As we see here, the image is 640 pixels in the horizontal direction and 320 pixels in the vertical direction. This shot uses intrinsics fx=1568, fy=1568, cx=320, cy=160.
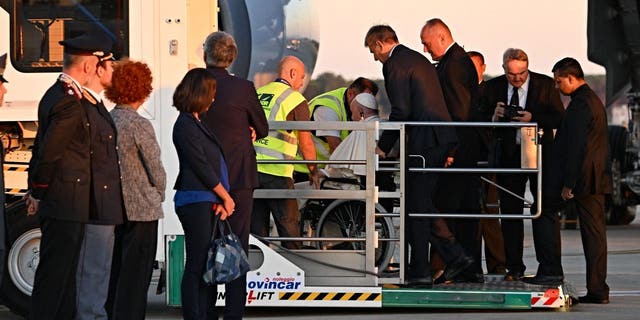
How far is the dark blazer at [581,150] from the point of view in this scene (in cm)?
1119

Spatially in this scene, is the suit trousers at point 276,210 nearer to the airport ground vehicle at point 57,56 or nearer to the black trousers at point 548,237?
the airport ground vehicle at point 57,56

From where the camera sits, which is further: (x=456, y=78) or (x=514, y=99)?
(x=514, y=99)

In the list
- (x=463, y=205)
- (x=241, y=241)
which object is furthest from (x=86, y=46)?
(x=463, y=205)

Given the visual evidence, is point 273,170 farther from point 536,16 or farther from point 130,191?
point 536,16

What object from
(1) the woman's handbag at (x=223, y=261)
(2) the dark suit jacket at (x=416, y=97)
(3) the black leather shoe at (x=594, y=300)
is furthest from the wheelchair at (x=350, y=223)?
(1) the woman's handbag at (x=223, y=261)

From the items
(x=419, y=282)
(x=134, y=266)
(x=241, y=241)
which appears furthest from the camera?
(x=419, y=282)

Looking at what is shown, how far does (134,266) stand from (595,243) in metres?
4.03

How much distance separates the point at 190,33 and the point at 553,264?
309 cm

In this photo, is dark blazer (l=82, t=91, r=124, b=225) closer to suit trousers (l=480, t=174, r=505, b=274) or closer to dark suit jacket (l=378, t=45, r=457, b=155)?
dark suit jacket (l=378, t=45, r=457, b=155)

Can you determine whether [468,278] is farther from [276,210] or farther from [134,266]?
[134,266]

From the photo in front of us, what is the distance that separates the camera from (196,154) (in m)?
8.93

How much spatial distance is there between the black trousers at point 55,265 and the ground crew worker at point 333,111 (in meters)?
3.53

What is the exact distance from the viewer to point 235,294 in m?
9.28

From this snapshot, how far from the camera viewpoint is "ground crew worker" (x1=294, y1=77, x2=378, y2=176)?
11594 mm
